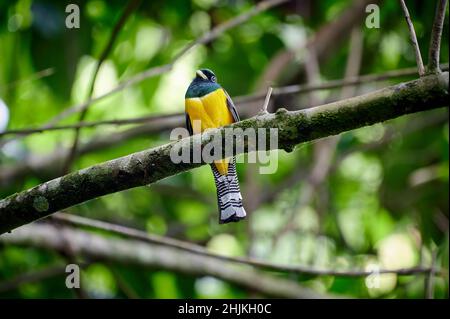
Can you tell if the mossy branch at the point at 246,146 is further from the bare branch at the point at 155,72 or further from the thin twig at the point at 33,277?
the thin twig at the point at 33,277

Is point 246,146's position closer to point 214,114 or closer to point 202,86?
point 214,114

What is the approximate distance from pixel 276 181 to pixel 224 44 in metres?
1.58

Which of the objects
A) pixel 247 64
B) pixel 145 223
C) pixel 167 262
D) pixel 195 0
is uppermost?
pixel 195 0

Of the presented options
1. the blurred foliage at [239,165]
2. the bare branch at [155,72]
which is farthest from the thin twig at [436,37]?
the blurred foliage at [239,165]

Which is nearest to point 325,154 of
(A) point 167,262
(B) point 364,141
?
(B) point 364,141

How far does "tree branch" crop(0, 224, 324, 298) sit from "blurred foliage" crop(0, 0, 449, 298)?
0.21 meters

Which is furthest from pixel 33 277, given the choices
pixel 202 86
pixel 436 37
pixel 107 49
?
pixel 436 37

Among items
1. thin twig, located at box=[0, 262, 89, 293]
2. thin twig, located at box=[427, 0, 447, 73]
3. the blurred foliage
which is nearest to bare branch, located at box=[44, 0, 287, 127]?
the blurred foliage

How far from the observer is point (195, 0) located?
5840mm

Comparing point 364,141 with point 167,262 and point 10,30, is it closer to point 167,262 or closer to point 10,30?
point 167,262

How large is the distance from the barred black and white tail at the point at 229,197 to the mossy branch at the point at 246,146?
0.47ft

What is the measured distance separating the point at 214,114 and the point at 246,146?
38 cm

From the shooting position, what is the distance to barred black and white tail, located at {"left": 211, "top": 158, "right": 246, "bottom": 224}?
8.04 ft
